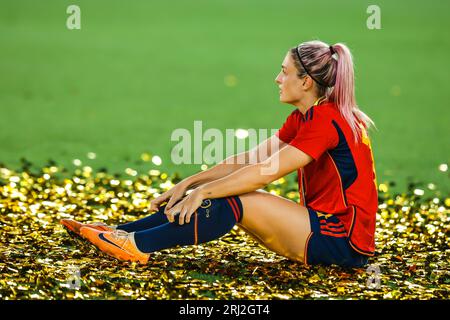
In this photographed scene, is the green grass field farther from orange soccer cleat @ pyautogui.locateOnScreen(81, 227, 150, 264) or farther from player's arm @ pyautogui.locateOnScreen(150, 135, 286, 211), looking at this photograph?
orange soccer cleat @ pyautogui.locateOnScreen(81, 227, 150, 264)

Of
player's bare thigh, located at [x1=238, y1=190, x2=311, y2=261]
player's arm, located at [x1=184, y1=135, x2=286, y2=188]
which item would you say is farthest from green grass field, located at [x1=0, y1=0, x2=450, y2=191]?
player's bare thigh, located at [x1=238, y1=190, x2=311, y2=261]

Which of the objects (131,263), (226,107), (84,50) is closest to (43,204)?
(131,263)

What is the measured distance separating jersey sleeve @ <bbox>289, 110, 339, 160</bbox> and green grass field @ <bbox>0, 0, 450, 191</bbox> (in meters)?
3.33

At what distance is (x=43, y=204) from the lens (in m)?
6.59

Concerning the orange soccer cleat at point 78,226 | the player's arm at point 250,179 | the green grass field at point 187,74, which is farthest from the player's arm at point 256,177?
the green grass field at point 187,74

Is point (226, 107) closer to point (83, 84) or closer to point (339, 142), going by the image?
point (83, 84)

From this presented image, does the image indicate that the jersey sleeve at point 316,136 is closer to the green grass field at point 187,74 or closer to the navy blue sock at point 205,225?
the navy blue sock at point 205,225

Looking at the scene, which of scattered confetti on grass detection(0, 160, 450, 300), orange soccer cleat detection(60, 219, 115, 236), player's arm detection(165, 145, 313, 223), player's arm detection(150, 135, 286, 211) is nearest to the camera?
scattered confetti on grass detection(0, 160, 450, 300)

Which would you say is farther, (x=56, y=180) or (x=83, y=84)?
(x=83, y=84)

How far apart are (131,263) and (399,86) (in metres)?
9.20

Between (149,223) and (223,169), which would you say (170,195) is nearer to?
(149,223)

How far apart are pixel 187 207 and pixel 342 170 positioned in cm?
88

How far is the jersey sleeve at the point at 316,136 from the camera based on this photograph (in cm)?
474

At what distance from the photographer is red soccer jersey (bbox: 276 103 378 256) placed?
4770mm
